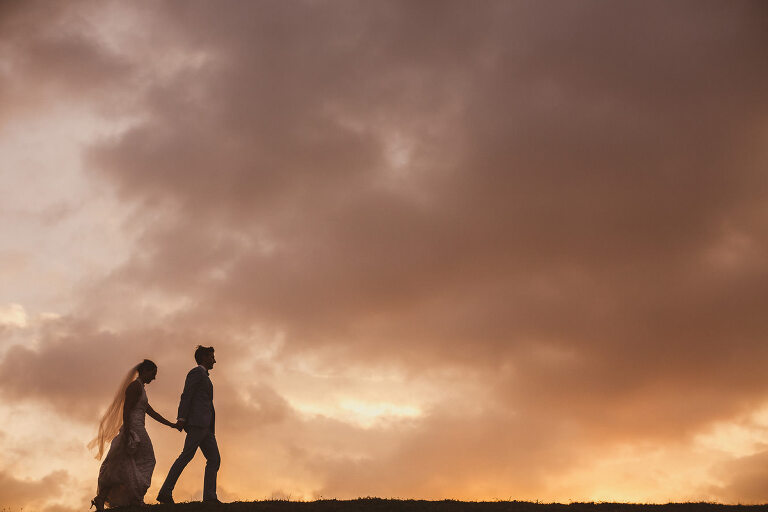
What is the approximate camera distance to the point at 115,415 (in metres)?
17.4

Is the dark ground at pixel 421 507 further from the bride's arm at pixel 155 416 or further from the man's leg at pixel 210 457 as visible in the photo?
the bride's arm at pixel 155 416

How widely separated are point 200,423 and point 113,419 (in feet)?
6.67

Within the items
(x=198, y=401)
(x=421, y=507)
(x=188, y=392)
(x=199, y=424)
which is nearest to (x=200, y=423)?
(x=199, y=424)

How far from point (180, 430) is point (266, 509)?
9.14 feet

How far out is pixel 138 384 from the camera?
17172mm

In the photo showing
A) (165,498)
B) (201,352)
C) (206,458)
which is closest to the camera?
(165,498)

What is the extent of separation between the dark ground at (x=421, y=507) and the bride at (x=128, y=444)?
1.18 m

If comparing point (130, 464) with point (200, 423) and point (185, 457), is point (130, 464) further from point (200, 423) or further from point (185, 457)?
point (200, 423)

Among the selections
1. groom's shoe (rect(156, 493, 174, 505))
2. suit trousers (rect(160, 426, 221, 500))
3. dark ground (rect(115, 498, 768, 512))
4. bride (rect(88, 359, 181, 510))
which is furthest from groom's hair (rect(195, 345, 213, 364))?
dark ground (rect(115, 498, 768, 512))

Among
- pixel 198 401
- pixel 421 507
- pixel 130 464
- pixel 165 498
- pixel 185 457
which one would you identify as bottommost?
pixel 421 507

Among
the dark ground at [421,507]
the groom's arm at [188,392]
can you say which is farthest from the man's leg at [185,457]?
the dark ground at [421,507]

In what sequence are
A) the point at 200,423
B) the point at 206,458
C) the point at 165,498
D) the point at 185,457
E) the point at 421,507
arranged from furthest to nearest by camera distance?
the point at 206,458, the point at 200,423, the point at 185,457, the point at 165,498, the point at 421,507

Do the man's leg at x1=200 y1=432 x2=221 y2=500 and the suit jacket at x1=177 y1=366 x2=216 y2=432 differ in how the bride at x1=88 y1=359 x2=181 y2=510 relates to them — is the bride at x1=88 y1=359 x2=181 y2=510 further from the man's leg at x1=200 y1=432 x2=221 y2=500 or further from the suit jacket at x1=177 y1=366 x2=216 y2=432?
the man's leg at x1=200 y1=432 x2=221 y2=500

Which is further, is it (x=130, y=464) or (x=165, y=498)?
(x=130, y=464)
